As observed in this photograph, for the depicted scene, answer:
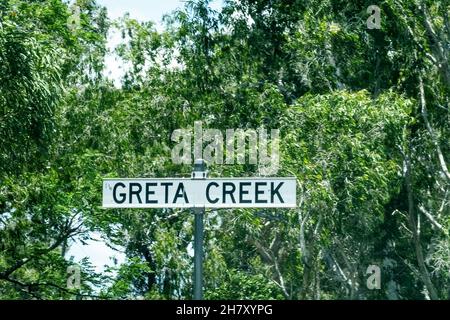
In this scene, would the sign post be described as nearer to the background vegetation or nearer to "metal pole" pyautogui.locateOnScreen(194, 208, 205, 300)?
A: "metal pole" pyautogui.locateOnScreen(194, 208, 205, 300)

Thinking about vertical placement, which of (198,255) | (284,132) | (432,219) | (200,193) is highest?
(284,132)

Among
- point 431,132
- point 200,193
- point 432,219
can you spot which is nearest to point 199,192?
point 200,193

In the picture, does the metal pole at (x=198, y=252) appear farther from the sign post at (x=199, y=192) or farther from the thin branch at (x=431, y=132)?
the thin branch at (x=431, y=132)

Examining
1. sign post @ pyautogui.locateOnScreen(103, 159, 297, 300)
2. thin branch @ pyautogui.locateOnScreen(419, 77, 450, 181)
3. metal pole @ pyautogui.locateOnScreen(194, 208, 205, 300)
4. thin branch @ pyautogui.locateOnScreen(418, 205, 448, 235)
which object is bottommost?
metal pole @ pyautogui.locateOnScreen(194, 208, 205, 300)

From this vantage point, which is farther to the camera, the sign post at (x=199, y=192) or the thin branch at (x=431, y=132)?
the thin branch at (x=431, y=132)

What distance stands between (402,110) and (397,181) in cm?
221

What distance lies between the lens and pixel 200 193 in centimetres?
529

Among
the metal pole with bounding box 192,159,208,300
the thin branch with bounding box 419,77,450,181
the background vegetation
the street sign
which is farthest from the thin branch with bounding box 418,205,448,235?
the metal pole with bounding box 192,159,208,300

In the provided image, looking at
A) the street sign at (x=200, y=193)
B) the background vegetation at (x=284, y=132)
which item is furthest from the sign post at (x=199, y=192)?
the background vegetation at (x=284, y=132)

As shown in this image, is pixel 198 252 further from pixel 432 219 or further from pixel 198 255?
pixel 432 219

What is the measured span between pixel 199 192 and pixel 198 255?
0.32 meters

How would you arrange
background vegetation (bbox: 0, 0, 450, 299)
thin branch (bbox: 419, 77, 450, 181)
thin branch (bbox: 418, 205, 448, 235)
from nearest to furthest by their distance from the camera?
background vegetation (bbox: 0, 0, 450, 299) < thin branch (bbox: 418, 205, 448, 235) < thin branch (bbox: 419, 77, 450, 181)

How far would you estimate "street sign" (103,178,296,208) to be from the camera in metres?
5.29

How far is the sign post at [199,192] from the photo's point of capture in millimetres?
5289
